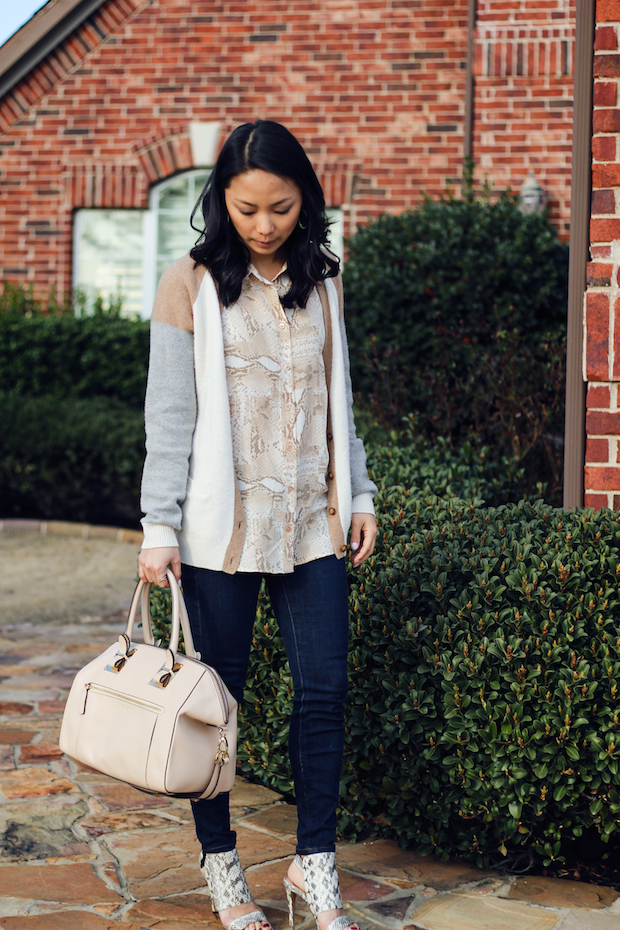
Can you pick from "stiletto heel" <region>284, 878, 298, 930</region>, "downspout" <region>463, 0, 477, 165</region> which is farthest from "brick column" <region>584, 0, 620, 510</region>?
"downspout" <region>463, 0, 477, 165</region>

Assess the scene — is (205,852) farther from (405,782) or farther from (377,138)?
(377,138)

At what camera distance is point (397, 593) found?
300 cm

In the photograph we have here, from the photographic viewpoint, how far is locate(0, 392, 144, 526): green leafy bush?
8602mm

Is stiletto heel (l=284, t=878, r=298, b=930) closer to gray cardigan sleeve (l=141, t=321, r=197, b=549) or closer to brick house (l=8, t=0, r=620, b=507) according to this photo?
gray cardigan sleeve (l=141, t=321, r=197, b=549)

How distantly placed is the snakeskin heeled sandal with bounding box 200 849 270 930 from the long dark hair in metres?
1.42

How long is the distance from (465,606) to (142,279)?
8.23 m

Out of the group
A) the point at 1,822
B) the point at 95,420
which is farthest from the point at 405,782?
the point at 95,420

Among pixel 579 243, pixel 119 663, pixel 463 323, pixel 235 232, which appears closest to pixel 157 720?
pixel 119 663

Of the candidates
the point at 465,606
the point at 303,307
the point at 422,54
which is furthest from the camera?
the point at 422,54

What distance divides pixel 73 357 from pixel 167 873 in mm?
7300

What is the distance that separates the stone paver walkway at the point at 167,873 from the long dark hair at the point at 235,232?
1.67 meters

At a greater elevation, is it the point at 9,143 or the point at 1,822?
the point at 9,143

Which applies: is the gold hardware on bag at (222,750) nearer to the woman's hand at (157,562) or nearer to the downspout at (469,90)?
the woman's hand at (157,562)

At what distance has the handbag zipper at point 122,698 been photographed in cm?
226
